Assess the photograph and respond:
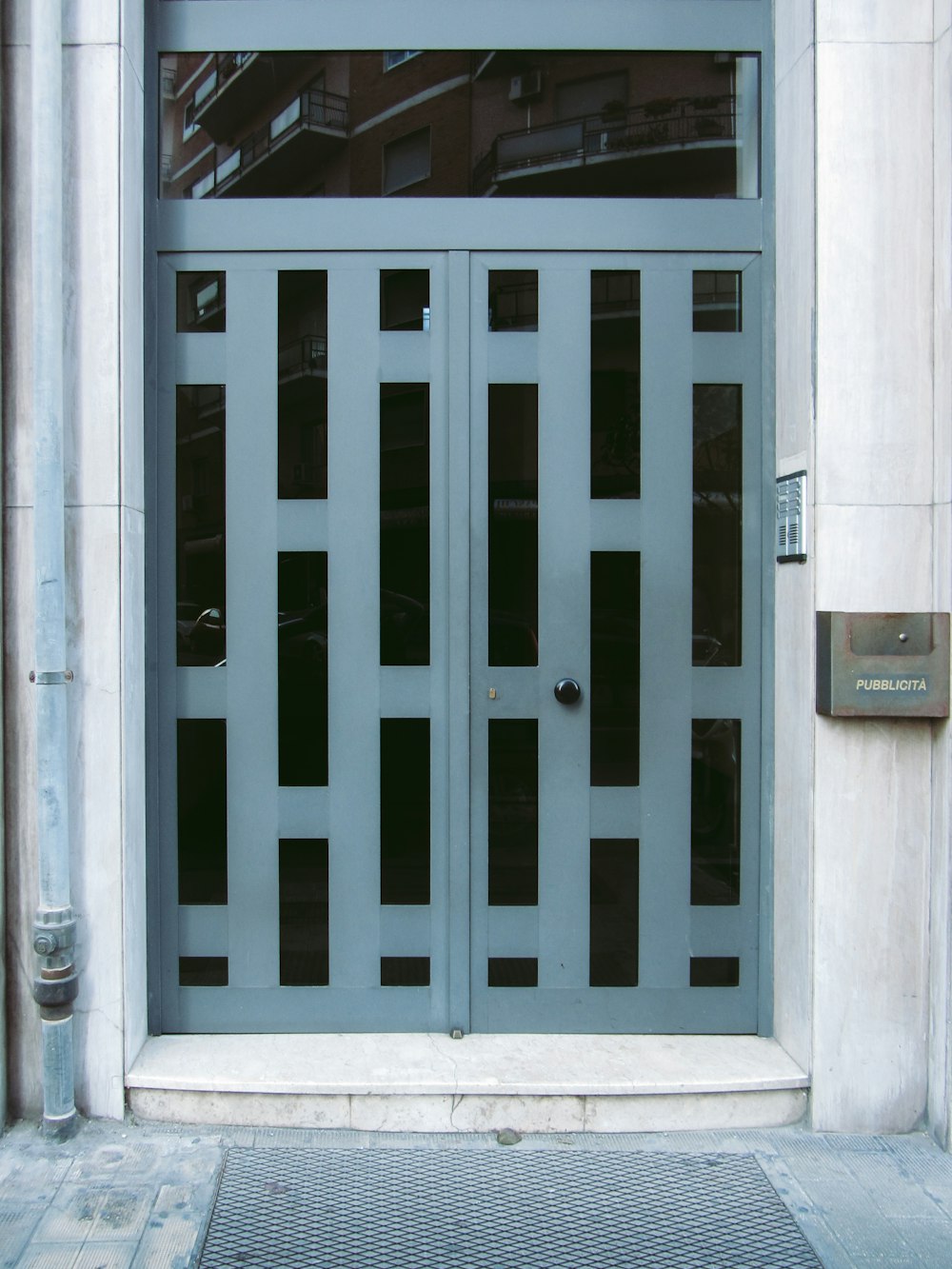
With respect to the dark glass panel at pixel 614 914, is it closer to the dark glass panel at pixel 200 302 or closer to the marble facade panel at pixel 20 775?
the marble facade panel at pixel 20 775

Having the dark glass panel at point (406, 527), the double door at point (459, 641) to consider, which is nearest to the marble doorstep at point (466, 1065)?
the double door at point (459, 641)

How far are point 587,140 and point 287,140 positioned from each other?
1138 mm

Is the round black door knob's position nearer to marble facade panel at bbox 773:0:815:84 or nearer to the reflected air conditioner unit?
the reflected air conditioner unit

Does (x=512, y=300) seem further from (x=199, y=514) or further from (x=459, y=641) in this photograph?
(x=199, y=514)

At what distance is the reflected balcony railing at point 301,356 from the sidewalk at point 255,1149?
2720 mm

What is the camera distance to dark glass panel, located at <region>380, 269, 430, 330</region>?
3.76m

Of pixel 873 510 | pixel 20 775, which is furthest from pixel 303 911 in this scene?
pixel 873 510

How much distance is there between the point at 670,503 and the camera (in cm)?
376

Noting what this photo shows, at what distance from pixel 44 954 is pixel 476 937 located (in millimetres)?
1514

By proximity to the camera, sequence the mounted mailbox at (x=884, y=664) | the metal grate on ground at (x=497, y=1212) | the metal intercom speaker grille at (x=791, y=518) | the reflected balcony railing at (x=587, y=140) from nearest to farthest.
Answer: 1. the metal grate on ground at (x=497, y=1212)
2. the mounted mailbox at (x=884, y=664)
3. the metal intercom speaker grille at (x=791, y=518)
4. the reflected balcony railing at (x=587, y=140)

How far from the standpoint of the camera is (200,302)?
3.76m

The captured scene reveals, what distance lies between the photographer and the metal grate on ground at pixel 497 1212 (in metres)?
2.74

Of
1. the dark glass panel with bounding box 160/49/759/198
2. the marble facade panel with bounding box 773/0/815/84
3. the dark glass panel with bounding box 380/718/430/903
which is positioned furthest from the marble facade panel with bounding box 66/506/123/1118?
the marble facade panel with bounding box 773/0/815/84

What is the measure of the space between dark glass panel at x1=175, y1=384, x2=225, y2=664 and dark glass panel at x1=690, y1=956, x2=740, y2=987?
2.21 metres
